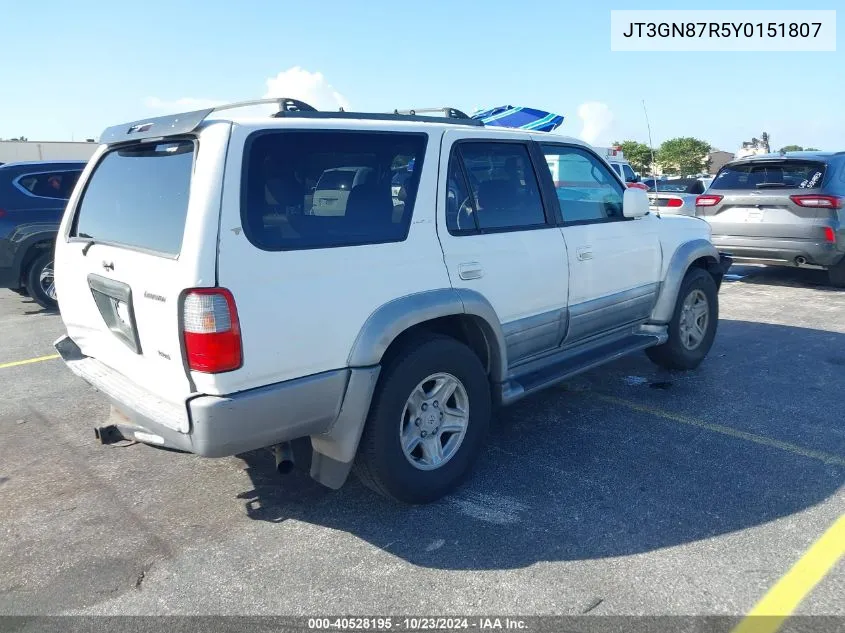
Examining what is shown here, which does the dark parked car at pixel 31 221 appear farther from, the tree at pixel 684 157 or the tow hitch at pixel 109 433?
the tree at pixel 684 157

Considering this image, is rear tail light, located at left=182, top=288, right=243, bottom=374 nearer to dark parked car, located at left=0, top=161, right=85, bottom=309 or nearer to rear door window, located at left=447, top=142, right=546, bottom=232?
rear door window, located at left=447, top=142, right=546, bottom=232

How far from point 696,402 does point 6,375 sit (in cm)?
558

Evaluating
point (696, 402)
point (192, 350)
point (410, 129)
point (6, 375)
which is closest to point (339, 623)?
point (192, 350)

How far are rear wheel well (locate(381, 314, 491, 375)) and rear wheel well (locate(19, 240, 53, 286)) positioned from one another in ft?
21.6

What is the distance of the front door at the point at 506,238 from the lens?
3.57 meters

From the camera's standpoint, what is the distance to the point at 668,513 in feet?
11.0

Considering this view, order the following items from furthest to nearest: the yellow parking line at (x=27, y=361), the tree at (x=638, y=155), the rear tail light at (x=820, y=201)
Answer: the tree at (x=638, y=155) → the rear tail light at (x=820, y=201) → the yellow parking line at (x=27, y=361)

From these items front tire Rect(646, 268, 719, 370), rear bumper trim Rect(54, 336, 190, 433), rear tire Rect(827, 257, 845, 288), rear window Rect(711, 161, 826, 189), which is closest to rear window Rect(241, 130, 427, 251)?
rear bumper trim Rect(54, 336, 190, 433)

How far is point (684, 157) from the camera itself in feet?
96.5

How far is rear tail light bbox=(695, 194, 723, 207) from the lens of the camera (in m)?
9.45

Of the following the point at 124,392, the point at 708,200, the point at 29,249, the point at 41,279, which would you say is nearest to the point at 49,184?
the point at 29,249

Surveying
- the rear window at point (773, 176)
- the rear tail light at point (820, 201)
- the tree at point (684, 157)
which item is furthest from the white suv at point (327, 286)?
the tree at point (684, 157)

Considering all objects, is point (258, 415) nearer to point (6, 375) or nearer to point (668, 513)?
point (668, 513)

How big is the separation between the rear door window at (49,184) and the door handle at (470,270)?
680 centimetres
